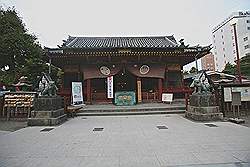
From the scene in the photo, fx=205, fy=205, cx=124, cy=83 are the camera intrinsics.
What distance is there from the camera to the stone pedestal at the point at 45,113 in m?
10.1

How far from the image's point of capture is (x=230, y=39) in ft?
202

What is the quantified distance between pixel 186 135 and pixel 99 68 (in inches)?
487

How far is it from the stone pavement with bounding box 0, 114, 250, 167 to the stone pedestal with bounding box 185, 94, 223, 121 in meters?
2.43

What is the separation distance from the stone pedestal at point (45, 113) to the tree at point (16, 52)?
10878 mm

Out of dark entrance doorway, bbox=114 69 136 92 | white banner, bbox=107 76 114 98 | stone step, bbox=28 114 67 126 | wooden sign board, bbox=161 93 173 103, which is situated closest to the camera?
stone step, bbox=28 114 67 126

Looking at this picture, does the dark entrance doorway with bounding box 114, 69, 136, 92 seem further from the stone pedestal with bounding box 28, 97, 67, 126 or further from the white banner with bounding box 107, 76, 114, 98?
the stone pedestal with bounding box 28, 97, 67, 126

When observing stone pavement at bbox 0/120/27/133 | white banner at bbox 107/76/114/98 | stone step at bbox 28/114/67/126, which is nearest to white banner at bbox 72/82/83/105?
white banner at bbox 107/76/114/98

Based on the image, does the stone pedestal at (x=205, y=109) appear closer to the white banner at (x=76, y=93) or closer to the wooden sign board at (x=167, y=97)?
the wooden sign board at (x=167, y=97)

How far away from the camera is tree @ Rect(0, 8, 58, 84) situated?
18.8 m

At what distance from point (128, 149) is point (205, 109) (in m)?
6.21

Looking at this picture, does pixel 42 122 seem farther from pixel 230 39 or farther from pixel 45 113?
pixel 230 39

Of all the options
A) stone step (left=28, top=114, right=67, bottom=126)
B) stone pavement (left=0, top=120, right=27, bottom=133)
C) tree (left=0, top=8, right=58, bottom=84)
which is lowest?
stone pavement (left=0, top=120, right=27, bottom=133)

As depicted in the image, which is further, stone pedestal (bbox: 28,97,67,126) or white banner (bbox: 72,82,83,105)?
white banner (bbox: 72,82,83,105)

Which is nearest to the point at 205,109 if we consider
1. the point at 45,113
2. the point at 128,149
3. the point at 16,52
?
the point at 128,149
